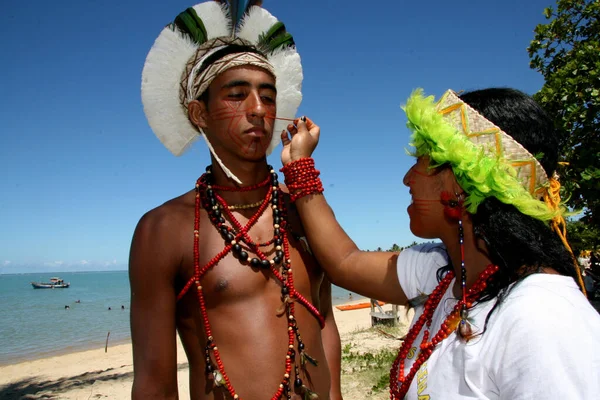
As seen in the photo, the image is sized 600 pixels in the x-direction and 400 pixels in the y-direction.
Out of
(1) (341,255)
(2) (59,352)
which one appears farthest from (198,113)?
(2) (59,352)

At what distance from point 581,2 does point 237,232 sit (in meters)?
8.32

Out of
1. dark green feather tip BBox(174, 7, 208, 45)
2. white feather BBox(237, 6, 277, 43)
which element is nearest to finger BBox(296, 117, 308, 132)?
white feather BBox(237, 6, 277, 43)

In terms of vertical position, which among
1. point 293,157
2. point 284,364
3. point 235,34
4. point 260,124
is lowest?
point 284,364

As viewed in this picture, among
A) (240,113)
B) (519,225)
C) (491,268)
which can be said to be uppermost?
(240,113)

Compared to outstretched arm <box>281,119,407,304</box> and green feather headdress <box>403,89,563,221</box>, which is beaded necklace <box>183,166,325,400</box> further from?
green feather headdress <box>403,89,563,221</box>

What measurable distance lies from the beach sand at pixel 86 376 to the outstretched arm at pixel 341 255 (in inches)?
249

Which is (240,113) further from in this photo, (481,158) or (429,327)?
(429,327)

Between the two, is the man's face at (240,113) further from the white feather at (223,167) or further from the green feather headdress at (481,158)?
the green feather headdress at (481,158)

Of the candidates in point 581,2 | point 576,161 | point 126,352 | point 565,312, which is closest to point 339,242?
point 565,312

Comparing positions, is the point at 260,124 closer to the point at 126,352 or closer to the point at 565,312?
the point at 565,312

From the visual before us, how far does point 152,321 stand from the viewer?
6.90 feet

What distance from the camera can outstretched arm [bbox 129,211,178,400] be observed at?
2098 mm

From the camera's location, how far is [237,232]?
8.02 ft

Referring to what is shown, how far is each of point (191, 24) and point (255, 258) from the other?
4.59 ft
